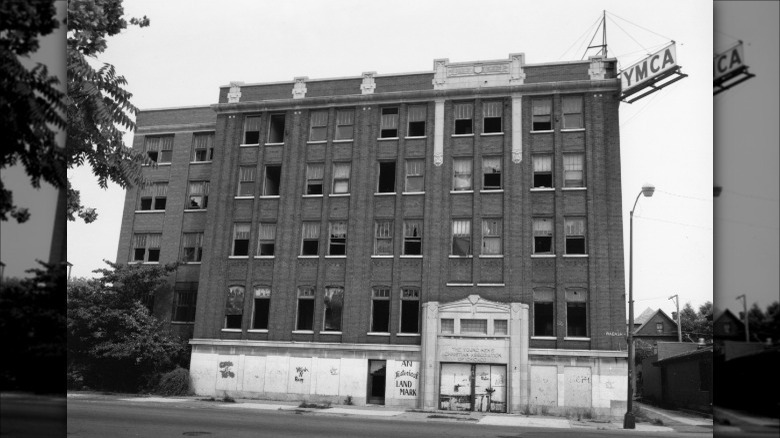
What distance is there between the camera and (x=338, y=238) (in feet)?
64.1

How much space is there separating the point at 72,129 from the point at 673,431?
50.9 ft

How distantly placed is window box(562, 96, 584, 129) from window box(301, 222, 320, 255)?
8101 mm

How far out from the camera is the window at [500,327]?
1692 cm

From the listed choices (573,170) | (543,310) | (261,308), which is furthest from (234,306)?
(573,170)

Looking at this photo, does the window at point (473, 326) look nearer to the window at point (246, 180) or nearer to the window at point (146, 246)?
the window at point (246, 180)

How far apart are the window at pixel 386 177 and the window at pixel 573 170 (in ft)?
16.5

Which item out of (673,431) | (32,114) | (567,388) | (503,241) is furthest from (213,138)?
(673,431)

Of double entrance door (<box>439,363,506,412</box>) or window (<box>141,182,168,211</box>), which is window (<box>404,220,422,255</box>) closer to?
double entrance door (<box>439,363,506,412</box>)

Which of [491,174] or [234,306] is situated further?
[234,306]

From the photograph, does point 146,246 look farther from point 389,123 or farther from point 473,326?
point 473,326

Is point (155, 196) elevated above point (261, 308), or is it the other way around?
point (155, 196)

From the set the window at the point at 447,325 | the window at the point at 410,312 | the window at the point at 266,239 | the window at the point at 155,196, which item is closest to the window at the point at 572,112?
the window at the point at 447,325

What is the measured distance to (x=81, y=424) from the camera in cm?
1387

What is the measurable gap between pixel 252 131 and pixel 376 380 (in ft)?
28.8
